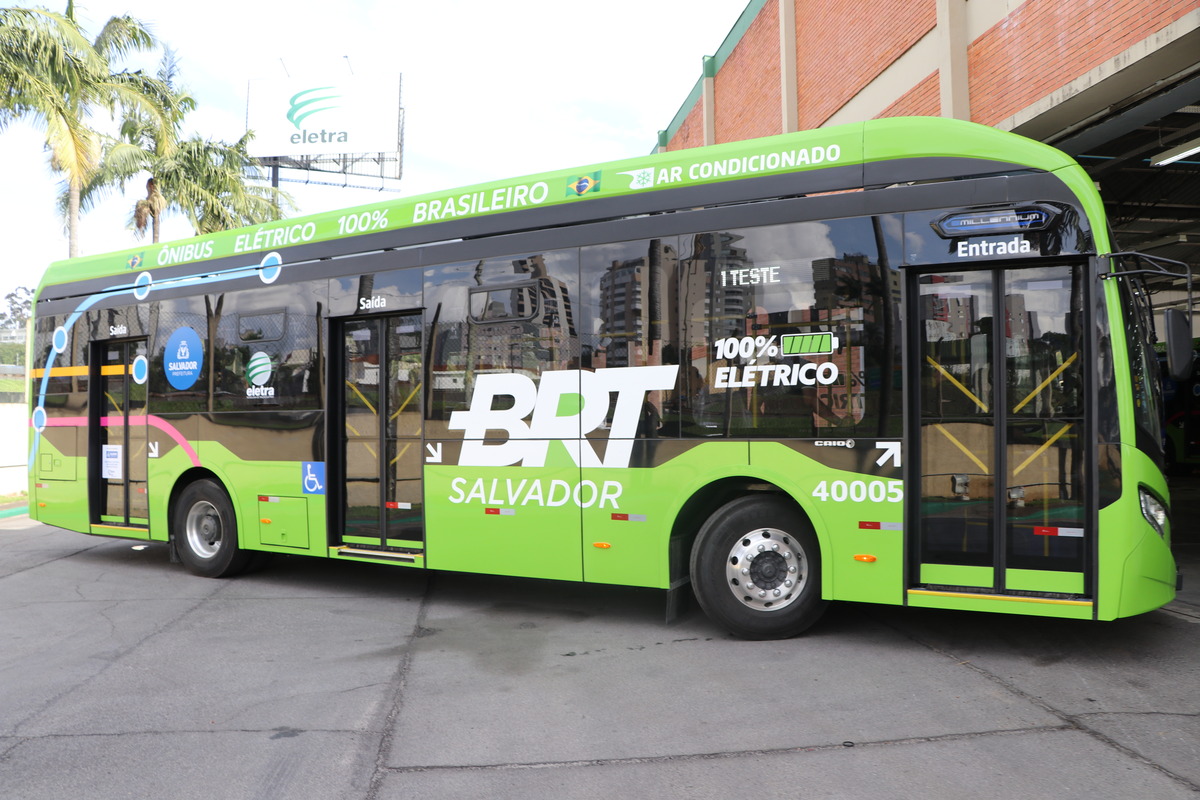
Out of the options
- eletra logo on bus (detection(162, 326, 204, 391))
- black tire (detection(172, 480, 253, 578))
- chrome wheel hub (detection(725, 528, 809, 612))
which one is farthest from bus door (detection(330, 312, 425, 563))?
chrome wheel hub (detection(725, 528, 809, 612))

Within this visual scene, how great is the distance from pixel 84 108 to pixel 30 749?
69.1 ft

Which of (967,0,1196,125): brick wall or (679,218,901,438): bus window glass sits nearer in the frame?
(679,218,901,438): bus window glass

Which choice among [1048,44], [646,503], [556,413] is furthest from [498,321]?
[1048,44]

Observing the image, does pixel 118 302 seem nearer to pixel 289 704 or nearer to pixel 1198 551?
pixel 289 704

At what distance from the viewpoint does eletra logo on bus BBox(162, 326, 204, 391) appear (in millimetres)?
8953

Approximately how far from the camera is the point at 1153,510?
531cm

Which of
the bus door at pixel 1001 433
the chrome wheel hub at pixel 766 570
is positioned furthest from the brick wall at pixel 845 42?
the chrome wheel hub at pixel 766 570

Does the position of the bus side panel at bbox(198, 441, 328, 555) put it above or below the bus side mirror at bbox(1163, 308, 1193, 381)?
below

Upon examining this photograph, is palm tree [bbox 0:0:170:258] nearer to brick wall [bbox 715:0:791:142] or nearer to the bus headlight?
brick wall [bbox 715:0:791:142]

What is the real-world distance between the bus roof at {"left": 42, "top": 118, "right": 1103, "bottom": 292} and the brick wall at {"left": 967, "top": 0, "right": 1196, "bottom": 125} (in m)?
3.88

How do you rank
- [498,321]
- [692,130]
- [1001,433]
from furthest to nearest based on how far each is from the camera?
[692,130]
[498,321]
[1001,433]

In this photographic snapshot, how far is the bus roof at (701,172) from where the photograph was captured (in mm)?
5492

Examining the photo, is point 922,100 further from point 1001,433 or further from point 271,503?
point 271,503

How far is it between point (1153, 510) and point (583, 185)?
452cm
